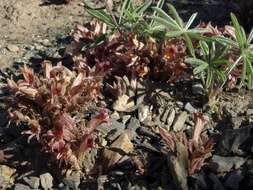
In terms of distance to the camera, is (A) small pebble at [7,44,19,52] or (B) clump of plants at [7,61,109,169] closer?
(B) clump of plants at [7,61,109,169]

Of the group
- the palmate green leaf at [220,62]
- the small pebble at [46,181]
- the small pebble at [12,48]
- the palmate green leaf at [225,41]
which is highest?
the palmate green leaf at [225,41]

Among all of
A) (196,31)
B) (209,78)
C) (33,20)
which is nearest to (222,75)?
(209,78)

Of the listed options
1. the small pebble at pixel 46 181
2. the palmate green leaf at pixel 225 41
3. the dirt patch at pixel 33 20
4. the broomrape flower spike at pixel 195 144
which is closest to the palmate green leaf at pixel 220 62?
the palmate green leaf at pixel 225 41

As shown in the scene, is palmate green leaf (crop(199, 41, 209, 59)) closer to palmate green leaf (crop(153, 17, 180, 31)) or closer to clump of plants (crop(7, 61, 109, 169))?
palmate green leaf (crop(153, 17, 180, 31))

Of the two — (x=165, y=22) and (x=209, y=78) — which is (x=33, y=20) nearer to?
(x=165, y=22)

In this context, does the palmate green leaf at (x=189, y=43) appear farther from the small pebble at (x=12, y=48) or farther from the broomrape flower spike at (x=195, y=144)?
the small pebble at (x=12, y=48)

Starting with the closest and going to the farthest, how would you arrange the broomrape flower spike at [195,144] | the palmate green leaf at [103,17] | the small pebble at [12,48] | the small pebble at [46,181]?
the broomrape flower spike at [195,144] < the small pebble at [46,181] < the palmate green leaf at [103,17] < the small pebble at [12,48]

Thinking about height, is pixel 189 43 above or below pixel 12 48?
above

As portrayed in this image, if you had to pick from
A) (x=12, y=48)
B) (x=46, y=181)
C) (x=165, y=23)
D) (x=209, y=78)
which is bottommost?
(x=46, y=181)

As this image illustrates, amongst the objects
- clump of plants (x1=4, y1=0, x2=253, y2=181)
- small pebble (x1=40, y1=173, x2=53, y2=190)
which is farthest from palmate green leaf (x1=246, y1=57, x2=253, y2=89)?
small pebble (x1=40, y1=173, x2=53, y2=190)

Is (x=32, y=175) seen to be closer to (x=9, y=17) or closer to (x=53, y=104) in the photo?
(x=53, y=104)

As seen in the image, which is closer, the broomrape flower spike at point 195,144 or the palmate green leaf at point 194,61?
the broomrape flower spike at point 195,144

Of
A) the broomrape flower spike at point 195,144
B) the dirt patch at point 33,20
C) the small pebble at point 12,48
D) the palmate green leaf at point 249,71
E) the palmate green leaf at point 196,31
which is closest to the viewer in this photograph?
the broomrape flower spike at point 195,144
